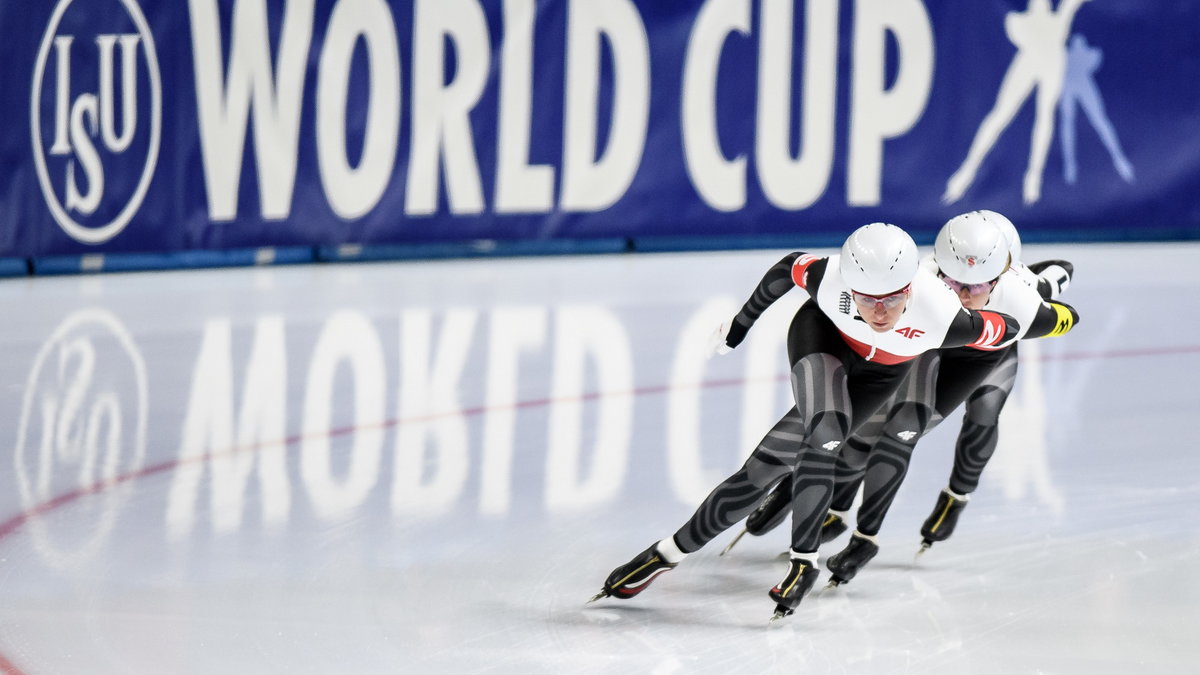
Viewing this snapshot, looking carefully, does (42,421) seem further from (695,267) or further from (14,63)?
(695,267)

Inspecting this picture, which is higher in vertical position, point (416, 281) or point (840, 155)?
point (840, 155)

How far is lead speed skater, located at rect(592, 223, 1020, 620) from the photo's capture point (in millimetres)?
3252

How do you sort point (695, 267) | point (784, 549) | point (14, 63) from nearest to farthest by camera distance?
point (784, 549) → point (14, 63) → point (695, 267)

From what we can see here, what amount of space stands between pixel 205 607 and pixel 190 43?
19.1 feet

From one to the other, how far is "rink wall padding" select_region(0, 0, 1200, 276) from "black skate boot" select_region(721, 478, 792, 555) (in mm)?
5553

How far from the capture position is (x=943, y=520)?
390cm

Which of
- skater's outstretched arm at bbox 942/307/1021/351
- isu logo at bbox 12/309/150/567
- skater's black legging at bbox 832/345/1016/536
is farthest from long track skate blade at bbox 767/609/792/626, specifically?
isu logo at bbox 12/309/150/567

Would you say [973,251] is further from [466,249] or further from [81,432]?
[466,249]

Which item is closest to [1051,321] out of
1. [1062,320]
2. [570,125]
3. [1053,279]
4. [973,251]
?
[1062,320]

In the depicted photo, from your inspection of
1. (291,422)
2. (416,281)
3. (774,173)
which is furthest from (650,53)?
(291,422)

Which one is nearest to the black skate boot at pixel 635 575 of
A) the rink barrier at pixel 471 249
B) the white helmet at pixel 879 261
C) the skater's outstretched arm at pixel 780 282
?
the skater's outstretched arm at pixel 780 282

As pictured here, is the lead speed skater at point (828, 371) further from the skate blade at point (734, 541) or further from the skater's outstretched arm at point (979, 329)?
the skate blade at point (734, 541)

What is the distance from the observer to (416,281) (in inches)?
336

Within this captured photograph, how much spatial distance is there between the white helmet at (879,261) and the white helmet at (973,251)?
34 centimetres
